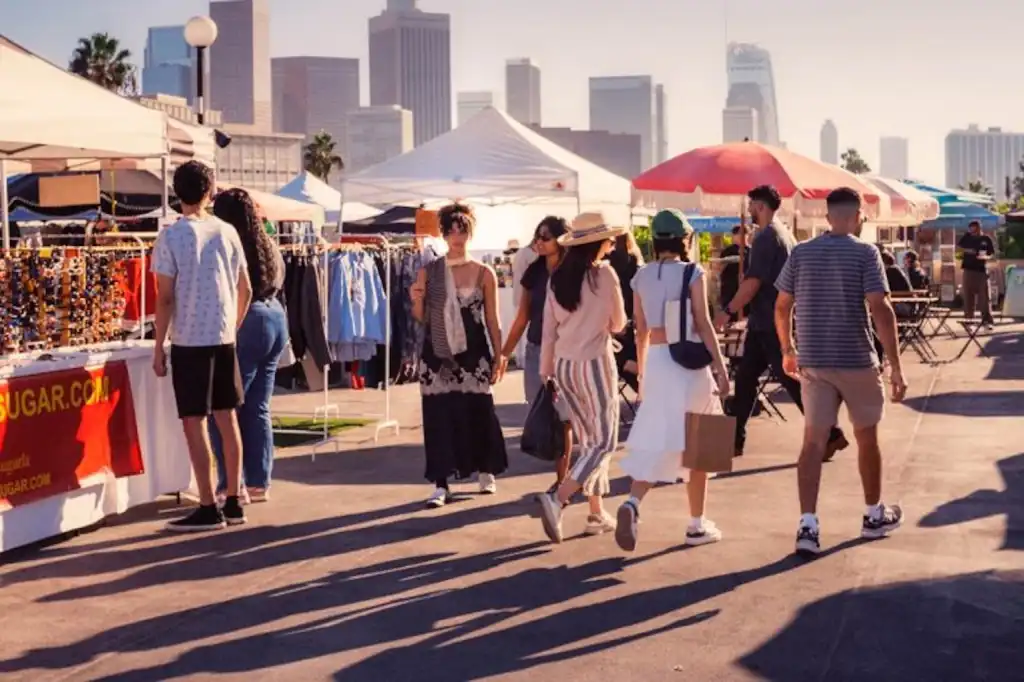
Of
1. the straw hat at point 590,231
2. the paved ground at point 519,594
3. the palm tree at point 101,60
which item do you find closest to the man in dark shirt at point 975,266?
the paved ground at point 519,594

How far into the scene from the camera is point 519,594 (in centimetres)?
709

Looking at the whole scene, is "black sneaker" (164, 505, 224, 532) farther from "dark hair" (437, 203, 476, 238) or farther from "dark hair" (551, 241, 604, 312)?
"dark hair" (551, 241, 604, 312)

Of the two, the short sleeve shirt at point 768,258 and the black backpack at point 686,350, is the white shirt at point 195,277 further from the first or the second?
the short sleeve shirt at point 768,258

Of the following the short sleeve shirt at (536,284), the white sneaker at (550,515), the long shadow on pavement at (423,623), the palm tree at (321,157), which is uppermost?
the palm tree at (321,157)

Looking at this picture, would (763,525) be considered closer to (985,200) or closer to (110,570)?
(110,570)

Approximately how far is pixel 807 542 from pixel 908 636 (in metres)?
1.59

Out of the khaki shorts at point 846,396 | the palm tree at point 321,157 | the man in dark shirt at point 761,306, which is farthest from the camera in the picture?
the palm tree at point 321,157

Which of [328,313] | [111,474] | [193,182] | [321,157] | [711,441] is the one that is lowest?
[111,474]

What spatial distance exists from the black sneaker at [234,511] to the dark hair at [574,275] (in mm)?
2267

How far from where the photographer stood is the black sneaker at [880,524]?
8289mm

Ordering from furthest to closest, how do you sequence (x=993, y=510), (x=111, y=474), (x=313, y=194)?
(x=313, y=194), (x=993, y=510), (x=111, y=474)

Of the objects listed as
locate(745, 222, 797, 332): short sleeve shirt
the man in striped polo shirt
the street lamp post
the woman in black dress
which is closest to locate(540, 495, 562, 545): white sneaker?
the man in striped polo shirt

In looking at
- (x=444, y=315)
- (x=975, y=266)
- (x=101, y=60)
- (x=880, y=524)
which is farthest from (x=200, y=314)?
(x=101, y=60)

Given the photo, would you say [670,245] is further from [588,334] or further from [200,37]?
[200,37]
